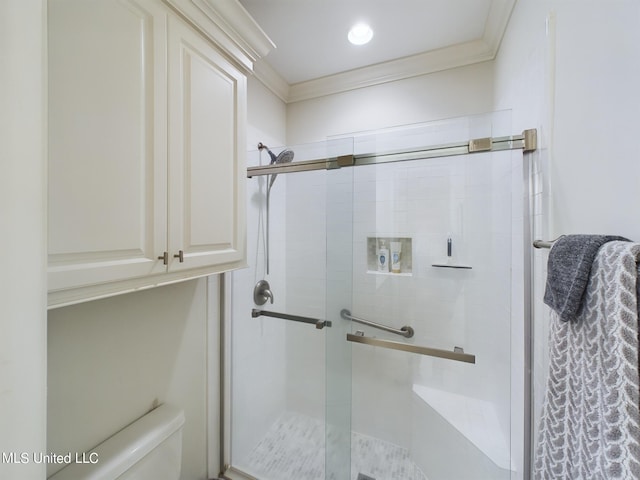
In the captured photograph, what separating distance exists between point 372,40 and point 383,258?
127 centimetres

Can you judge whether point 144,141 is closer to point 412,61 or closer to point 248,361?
point 248,361

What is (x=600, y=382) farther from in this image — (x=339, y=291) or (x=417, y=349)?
(x=339, y=291)

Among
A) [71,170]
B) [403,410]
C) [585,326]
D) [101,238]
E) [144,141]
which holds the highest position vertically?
[144,141]

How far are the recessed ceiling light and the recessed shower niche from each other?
115 cm

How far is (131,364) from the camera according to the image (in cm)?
102

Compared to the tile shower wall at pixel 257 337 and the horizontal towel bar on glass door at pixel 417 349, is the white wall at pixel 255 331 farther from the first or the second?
the horizontal towel bar on glass door at pixel 417 349

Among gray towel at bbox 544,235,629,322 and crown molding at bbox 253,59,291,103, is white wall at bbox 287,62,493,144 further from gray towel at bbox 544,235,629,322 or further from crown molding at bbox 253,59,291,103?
gray towel at bbox 544,235,629,322

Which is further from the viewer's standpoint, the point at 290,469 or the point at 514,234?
the point at 290,469

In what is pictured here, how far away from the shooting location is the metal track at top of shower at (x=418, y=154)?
3.46 feet

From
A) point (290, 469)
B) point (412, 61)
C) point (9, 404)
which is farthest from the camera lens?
point (412, 61)

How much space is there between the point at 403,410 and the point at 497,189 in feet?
4.29

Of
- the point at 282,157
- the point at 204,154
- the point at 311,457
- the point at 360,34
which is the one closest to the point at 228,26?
the point at 204,154

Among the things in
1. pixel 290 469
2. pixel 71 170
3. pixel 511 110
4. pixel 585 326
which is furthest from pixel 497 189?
pixel 290 469

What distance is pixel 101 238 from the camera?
651 millimetres
